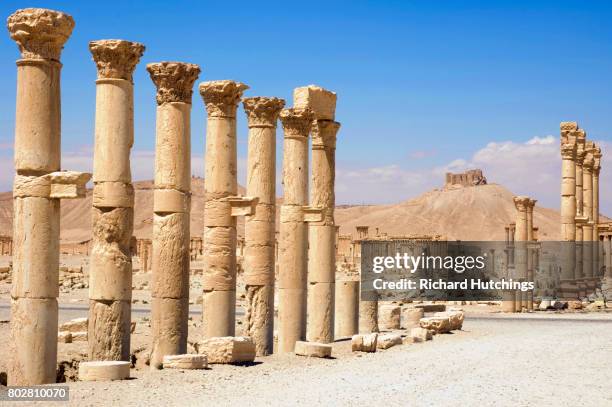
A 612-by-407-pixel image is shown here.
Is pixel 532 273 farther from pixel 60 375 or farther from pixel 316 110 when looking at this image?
pixel 60 375

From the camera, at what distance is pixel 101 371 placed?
15641 millimetres

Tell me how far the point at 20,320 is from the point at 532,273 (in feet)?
95.8

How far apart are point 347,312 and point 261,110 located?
7025 mm

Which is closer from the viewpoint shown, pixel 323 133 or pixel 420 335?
pixel 420 335

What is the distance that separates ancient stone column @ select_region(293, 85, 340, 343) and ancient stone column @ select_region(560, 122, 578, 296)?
75.3 ft

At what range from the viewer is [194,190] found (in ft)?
549

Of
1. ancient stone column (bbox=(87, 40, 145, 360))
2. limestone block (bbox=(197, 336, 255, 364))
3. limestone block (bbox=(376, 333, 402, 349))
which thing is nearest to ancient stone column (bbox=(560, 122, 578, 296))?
limestone block (bbox=(376, 333, 402, 349))

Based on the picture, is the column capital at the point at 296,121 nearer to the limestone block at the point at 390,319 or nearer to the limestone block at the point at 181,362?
the limestone block at the point at 181,362

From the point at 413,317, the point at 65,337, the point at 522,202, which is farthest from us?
the point at 522,202

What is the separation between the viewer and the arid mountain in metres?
144

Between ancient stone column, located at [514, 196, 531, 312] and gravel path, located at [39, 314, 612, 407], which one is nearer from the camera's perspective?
gravel path, located at [39, 314, 612, 407]

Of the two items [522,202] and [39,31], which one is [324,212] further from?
[522,202]

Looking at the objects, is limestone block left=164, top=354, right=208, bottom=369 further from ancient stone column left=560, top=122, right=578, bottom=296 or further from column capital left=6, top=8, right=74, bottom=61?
ancient stone column left=560, top=122, right=578, bottom=296

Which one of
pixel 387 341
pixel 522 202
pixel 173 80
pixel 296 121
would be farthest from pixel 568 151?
pixel 173 80
